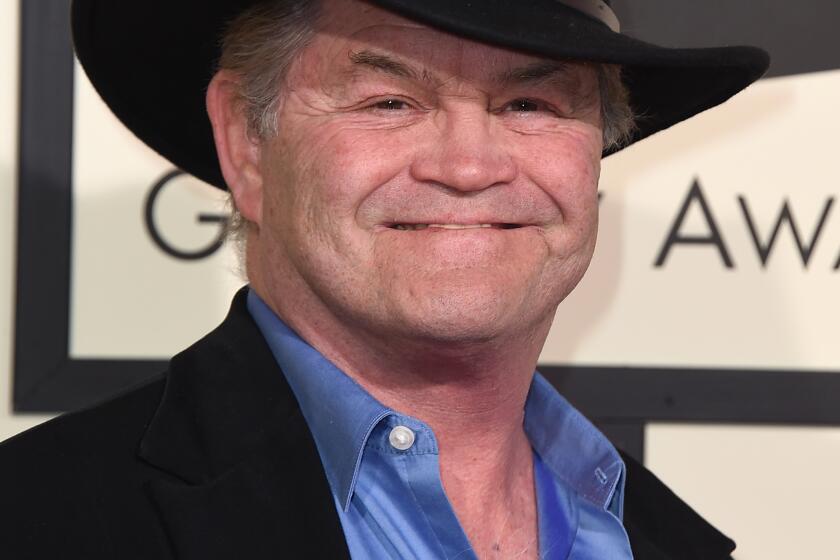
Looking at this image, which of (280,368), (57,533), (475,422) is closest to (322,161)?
(280,368)

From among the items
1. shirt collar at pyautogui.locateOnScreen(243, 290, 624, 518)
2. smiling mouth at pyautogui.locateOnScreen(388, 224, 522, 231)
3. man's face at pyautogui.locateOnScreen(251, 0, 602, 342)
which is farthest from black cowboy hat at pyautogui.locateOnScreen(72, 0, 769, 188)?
shirt collar at pyautogui.locateOnScreen(243, 290, 624, 518)

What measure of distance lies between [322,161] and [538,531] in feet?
1.86

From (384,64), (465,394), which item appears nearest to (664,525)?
(465,394)

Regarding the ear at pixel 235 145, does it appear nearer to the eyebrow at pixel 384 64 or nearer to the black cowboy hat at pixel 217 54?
the black cowboy hat at pixel 217 54

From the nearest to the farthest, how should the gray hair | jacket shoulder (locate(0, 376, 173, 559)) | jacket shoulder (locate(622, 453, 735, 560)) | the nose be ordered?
jacket shoulder (locate(0, 376, 173, 559)), the nose, the gray hair, jacket shoulder (locate(622, 453, 735, 560))

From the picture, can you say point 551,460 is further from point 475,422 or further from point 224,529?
point 224,529

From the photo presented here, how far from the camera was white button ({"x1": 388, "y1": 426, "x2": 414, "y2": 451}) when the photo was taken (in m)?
1.55

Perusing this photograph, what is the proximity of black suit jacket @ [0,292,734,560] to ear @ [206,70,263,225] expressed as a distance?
0.64 feet

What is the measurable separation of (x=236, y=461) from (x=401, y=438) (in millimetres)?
202

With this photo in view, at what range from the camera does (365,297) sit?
1.52 meters

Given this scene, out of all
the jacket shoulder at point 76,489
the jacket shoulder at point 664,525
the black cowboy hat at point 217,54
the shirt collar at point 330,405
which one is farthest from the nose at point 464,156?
the jacket shoulder at point 664,525

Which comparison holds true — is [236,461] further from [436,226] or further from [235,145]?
[235,145]

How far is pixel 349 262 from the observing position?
5.02 ft

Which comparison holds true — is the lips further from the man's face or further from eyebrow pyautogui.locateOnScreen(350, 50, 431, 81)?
eyebrow pyautogui.locateOnScreen(350, 50, 431, 81)
